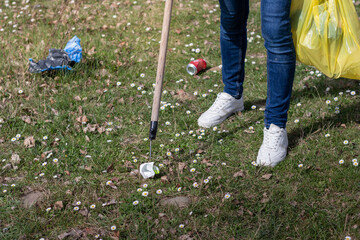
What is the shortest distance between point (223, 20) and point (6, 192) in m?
2.13

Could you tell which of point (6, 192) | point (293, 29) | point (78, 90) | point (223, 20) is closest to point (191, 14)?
point (78, 90)

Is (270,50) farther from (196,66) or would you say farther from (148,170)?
(196,66)

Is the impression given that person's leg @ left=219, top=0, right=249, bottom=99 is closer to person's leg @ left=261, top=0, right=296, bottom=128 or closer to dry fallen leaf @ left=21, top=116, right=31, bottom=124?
person's leg @ left=261, top=0, right=296, bottom=128

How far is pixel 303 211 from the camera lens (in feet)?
9.02

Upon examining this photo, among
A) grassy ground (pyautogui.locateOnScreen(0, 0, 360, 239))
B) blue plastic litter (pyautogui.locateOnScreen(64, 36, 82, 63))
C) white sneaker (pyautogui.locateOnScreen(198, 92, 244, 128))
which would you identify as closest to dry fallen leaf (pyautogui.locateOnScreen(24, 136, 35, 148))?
grassy ground (pyautogui.locateOnScreen(0, 0, 360, 239))

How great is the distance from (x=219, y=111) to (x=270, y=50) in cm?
96

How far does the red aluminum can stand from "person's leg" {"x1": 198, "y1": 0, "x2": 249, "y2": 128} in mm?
1021

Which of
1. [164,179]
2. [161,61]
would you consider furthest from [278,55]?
[164,179]

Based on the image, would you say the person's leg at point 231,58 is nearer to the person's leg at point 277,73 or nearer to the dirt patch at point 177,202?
the person's leg at point 277,73

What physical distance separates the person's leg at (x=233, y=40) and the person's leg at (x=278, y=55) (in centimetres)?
44

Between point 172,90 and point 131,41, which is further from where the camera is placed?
point 131,41

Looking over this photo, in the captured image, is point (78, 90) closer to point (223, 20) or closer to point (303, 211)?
point (223, 20)

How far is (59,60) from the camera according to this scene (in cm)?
458

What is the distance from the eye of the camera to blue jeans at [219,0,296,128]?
2779 mm
